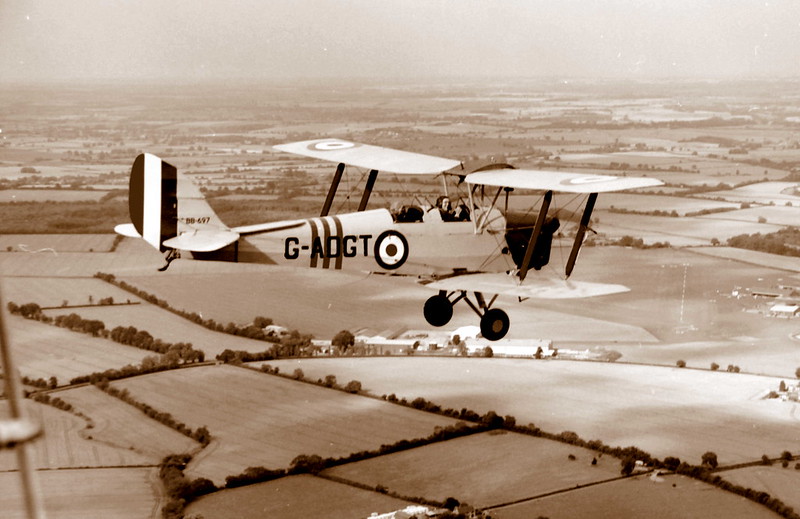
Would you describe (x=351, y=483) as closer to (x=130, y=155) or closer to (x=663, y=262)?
(x=663, y=262)

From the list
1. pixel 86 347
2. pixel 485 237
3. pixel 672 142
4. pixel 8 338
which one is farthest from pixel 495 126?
pixel 8 338

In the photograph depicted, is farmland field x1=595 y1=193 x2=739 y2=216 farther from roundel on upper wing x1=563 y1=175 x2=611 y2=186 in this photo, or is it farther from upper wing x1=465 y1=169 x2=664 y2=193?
upper wing x1=465 y1=169 x2=664 y2=193

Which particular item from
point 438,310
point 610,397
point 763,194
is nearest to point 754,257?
point 763,194

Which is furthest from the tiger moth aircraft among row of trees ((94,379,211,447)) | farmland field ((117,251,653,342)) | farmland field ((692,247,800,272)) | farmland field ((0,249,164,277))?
farmland field ((692,247,800,272))

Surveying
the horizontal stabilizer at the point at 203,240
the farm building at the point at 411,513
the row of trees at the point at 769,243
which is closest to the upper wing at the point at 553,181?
the horizontal stabilizer at the point at 203,240

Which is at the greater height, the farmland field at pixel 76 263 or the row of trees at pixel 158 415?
the farmland field at pixel 76 263

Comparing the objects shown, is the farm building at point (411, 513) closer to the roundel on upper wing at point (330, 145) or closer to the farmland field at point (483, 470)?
the farmland field at point (483, 470)

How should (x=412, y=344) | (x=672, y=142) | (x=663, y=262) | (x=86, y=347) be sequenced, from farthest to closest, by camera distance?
(x=672, y=142), (x=663, y=262), (x=86, y=347), (x=412, y=344)
